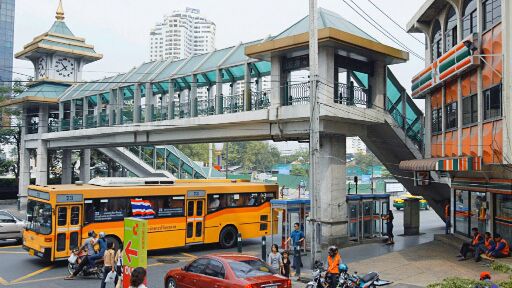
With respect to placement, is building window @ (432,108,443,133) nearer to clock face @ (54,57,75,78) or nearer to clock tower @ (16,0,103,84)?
clock tower @ (16,0,103,84)

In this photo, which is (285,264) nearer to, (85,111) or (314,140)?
(314,140)

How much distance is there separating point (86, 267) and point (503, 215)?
47.5 ft

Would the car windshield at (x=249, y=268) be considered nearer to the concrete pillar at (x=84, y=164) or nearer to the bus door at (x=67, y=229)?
the bus door at (x=67, y=229)

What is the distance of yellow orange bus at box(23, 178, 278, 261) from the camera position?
17922 mm

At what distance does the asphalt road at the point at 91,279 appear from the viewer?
1566cm

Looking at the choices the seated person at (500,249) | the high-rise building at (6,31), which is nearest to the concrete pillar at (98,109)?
the seated person at (500,249)

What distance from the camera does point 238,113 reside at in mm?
23766

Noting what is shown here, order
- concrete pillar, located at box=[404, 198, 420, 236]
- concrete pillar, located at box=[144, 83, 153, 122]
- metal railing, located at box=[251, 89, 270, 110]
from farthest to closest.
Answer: concrete pillar, located at box=[144, 83, 153, 122]
concrete pillar, located at box=[404, 198, 420, 236]
metal railing, located at box=[251, 89, 270, 110]

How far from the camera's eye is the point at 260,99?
78.6ft

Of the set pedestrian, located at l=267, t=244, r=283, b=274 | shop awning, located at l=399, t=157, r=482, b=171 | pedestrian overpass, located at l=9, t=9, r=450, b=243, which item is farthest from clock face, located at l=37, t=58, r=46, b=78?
pedestrian, located at l=267, t=244, r=283, b=274

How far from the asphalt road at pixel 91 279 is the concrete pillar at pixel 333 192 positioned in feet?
3.00

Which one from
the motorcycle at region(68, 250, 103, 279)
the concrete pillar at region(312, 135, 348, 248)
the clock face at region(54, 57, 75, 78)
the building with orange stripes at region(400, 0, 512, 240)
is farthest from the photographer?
the clock face at region(54, 57, 75, 78)

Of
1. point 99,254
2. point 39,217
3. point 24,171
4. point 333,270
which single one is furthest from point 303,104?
point 24,171

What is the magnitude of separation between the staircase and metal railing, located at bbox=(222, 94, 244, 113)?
5.60 metres
